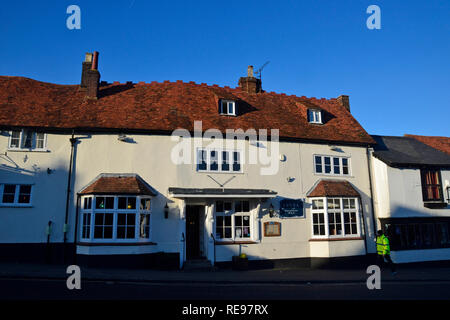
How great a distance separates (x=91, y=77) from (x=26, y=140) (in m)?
4.56

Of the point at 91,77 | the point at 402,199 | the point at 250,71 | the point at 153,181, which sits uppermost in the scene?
the point at 250,71

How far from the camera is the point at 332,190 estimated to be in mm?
17688

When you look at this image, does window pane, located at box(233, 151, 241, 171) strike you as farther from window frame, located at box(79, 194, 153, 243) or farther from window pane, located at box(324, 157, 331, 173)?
window pane, located at box(324, 157, 331, 173)

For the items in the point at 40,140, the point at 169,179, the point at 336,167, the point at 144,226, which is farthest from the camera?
the point at 336,167

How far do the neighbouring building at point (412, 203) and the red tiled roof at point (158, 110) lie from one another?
7.50 ft

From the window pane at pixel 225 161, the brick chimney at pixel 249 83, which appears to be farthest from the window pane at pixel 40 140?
the brick chimney at pixel 249 83

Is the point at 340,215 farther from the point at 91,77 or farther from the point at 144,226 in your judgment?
the point at 91,77

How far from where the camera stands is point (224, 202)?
16.9 meters

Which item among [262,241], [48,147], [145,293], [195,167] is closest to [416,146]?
[262,241]

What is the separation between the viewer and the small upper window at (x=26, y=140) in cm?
1547

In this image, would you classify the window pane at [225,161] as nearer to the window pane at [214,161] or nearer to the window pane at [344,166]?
the window pane at [214,161]

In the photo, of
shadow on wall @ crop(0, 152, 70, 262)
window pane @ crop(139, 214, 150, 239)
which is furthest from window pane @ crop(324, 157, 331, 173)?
shadow on wall @ crop(0, 152, 70, 262)

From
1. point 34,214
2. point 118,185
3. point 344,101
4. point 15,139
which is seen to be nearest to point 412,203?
point 344,101

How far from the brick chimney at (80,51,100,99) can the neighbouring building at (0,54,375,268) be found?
0.06 metres
